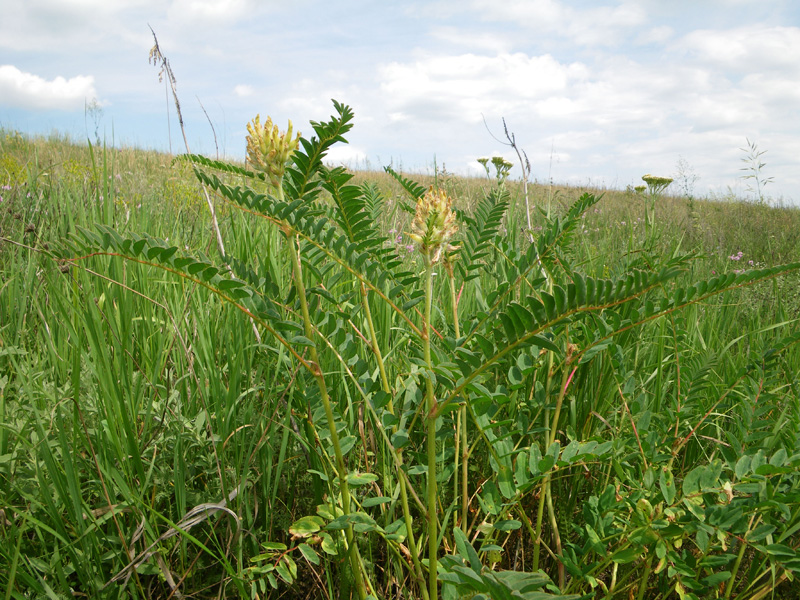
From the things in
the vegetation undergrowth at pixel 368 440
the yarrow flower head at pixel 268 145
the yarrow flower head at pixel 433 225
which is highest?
the yarrow flower head at pixel 268 145

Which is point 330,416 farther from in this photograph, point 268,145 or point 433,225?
point 268,145

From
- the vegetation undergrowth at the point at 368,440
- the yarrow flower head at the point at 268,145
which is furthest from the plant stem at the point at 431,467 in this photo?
the yarrow flower head at the point at 268,145

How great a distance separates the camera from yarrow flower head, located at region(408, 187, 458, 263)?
2.84 feet

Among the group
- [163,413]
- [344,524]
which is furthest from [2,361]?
[344,524]

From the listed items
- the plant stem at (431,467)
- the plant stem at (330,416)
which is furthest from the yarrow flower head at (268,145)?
the plant stem at (431,467)

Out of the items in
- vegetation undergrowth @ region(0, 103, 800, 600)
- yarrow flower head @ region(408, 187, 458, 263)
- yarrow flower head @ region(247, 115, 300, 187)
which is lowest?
vegetation undergrowth @ region(0, 103, 800, 600)

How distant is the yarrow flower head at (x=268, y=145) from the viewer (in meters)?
0.88

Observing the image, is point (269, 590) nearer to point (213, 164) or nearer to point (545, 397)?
point (545, 397)

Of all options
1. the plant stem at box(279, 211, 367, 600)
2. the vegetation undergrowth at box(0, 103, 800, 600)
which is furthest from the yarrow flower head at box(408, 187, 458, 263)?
the plant stem at box(279, 211, 367, 600)

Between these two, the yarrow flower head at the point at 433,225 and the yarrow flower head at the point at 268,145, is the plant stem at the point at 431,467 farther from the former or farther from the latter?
the yarrow flower head at the point at 268,145

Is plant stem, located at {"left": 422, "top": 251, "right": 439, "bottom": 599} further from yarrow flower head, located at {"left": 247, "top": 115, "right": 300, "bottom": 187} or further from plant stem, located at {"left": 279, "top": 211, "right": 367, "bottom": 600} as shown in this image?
yarrow flower head, located at {"left": 247, "top": 115, "right": 300, "bottom": 187}

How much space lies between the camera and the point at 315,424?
1.05 meters

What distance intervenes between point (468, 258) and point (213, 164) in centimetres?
59

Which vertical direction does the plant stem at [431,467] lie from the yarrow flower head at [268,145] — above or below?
below
